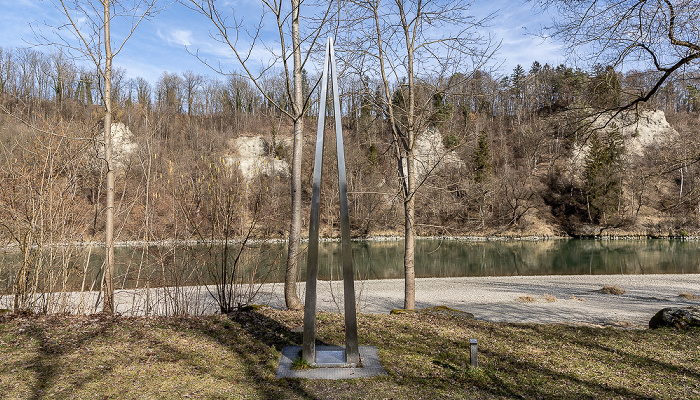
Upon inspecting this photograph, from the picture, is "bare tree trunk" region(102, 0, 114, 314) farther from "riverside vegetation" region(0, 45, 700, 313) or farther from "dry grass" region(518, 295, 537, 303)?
"dry grass" region(518, 295, 537, 303)

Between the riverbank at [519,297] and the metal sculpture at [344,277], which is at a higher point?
the metal sculpture at [344,277]

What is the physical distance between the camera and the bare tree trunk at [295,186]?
646cm

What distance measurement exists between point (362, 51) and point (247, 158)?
36.2 meters

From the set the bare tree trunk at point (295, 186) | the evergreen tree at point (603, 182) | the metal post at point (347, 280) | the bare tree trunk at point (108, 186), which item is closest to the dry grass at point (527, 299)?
the bare tree trunk at point (295, 186)

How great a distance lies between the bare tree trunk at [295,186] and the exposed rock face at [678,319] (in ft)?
18.0

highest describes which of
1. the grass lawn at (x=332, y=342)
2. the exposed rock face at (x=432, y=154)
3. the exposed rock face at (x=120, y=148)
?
the exposed rock face at (x=120, y=148)

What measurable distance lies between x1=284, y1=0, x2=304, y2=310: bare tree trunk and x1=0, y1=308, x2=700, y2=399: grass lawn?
833 millimetres

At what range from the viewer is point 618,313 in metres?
9.63

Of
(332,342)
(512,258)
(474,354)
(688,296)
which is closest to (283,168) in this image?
(512,258)

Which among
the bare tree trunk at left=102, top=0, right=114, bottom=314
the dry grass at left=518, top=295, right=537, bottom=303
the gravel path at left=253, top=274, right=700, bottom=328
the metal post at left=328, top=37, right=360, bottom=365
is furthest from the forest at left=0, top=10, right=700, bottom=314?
the dry grass at left=518, top=295, right=537, bottom=303

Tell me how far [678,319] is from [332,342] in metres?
5.09

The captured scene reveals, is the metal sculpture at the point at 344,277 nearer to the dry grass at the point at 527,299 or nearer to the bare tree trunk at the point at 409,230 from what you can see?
the bare tree trunk at the point at 409,230

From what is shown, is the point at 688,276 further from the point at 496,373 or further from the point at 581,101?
the point at 496,373

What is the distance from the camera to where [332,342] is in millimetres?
5027
